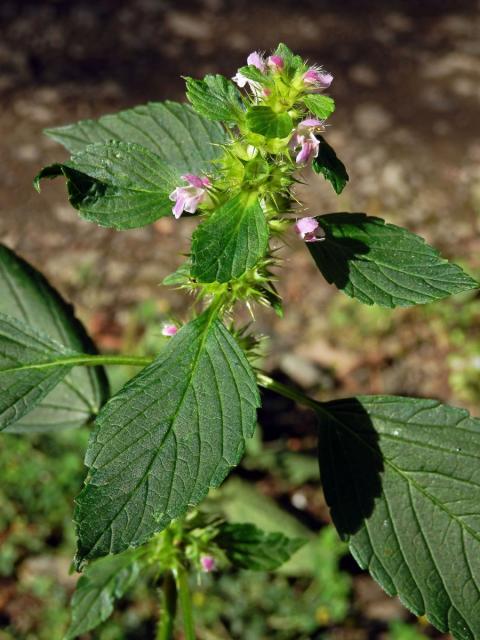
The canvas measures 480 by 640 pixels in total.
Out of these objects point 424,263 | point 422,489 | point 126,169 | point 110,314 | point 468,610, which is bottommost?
point 110,314

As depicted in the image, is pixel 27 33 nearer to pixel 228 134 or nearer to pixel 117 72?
pixel 117 72

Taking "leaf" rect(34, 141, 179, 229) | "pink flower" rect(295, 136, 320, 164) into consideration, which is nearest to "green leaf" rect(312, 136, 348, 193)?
"pink flower" rect(295, 136, 320, 164)

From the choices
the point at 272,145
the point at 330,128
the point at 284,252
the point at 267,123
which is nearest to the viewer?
the point at 267,123

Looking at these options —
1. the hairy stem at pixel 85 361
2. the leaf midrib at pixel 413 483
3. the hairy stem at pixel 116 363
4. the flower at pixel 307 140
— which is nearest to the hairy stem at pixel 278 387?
the hairy stem at pixel 116 363

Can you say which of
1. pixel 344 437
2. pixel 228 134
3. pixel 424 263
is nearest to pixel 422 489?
pixel 344 437

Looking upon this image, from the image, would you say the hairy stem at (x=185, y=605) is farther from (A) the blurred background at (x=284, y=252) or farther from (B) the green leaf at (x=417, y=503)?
(A) the blurred background at (x=284, y=252)


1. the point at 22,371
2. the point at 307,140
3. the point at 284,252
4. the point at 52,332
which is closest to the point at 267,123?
the point at 307,140

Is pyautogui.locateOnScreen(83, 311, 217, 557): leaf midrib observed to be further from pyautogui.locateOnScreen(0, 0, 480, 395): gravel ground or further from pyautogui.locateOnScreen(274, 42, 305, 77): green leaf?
pyautogui.locateOnScreen(0, 0, 480, 395): gravel ground

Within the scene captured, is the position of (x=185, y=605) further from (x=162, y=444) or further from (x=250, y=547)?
(x=162, y=444)
